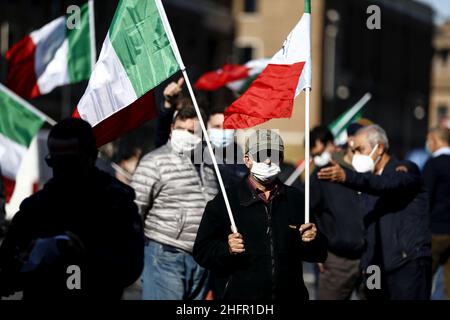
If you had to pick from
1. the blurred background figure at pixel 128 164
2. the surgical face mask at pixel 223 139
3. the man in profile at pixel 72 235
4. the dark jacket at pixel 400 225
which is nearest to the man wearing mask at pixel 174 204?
the surgical face mask at pixel 223 139

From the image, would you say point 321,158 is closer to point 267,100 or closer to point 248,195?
point 267,100

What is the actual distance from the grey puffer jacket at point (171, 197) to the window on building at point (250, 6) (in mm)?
59102

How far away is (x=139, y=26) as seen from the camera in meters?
6.91

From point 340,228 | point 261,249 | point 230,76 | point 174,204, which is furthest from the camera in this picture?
point 230,76

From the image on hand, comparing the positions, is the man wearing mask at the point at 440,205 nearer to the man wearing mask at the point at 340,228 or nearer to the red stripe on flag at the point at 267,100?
the man wearing mask at the point at 340,228

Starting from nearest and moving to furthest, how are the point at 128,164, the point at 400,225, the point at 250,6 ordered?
the point at 400,225, the point at 128,164, the point at 250,6

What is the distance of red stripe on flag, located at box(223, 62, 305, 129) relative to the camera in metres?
6.69

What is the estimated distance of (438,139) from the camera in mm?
11812

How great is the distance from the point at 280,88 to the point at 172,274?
2.00 meters


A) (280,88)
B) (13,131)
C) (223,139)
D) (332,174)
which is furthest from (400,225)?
(13,131)

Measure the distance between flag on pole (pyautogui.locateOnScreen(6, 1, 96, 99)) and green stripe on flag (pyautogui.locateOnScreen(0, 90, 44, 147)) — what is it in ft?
3.29

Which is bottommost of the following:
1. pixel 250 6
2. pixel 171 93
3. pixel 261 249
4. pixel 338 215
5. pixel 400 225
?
pixel 338 215

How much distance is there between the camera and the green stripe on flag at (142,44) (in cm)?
685

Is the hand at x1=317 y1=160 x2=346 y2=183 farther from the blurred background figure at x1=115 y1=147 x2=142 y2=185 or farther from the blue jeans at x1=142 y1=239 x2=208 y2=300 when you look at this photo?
the blurred background figure at x1=115 y1=147 x2=142 y2=185
